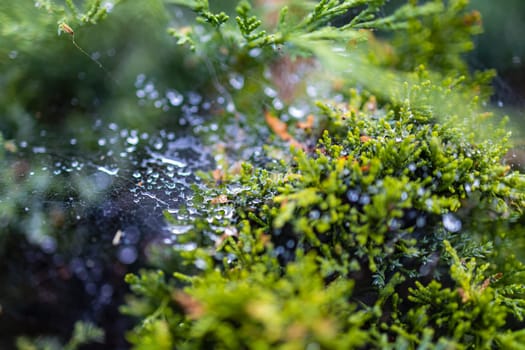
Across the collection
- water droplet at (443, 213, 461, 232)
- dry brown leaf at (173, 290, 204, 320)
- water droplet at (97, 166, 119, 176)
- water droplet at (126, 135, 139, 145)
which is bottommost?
water droplet at (97, 166, 119, 176)

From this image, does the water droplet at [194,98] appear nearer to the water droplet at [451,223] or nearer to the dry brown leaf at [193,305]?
the dry brown leaf at [193,305]

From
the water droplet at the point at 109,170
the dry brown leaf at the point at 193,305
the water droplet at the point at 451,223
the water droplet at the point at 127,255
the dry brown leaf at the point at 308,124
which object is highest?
the dry brown leaf at the point at 308,124

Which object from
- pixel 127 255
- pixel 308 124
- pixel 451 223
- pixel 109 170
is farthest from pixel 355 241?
pixel 109 170

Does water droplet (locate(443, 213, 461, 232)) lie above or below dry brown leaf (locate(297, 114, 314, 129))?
below

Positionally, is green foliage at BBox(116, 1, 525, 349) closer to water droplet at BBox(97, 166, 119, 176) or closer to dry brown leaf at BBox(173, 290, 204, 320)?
dry brown leaf at BBox(173, 290, 204, 320)

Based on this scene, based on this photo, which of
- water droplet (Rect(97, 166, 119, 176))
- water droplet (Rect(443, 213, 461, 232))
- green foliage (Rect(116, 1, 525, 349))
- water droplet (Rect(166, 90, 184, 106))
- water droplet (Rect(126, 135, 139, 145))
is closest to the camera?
green foliage (Rect(116, 1, 525, 349))

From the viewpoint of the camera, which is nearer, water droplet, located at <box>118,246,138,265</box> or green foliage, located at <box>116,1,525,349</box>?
green foliage, located at <box>116,1,525,349</box>

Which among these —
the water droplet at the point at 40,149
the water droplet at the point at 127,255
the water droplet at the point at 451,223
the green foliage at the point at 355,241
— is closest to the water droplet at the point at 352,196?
the green foliage at the point at 355,241

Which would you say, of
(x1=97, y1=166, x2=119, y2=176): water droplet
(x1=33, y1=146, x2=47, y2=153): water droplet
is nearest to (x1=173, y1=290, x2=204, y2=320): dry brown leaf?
(x1=97, y1=166, x2=119, y2=176): water droplet

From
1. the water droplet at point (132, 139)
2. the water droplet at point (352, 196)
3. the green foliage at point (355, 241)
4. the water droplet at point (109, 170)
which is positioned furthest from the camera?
the water droplet at point (132, 139)

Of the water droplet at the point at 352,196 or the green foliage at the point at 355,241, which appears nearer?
the green foliage at the point at 355,241
